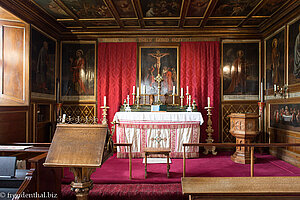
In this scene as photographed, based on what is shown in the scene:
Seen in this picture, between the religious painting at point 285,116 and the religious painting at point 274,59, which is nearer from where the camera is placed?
the religious painting at point 285,116

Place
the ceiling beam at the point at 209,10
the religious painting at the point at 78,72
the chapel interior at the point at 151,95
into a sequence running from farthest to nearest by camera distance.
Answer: the religious painting at the point at 78,72, the ceiling beam at the point at 209,10, the chapel interior at the point at 151,95

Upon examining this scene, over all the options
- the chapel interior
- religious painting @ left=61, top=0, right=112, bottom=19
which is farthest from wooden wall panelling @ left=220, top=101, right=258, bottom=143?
religious painting @ left=61, top=0, right=112, bottom=19

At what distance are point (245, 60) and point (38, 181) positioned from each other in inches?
313

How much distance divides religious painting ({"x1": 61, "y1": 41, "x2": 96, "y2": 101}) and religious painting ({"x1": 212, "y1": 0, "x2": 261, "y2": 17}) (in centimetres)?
485

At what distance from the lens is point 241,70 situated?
322 inches

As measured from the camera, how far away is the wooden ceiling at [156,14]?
20.3 feet

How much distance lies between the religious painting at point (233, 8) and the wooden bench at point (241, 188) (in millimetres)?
5198

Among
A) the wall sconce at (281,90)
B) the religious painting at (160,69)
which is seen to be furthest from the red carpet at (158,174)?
the religious painting at (160,69)

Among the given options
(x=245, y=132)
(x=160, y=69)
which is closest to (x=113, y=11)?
(x=160, y=69)

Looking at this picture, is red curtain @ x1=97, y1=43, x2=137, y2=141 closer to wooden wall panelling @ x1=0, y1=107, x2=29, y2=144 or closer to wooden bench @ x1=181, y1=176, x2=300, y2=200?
wooden wall panelling @ x1=0, y1=107, x2=29, y2=144

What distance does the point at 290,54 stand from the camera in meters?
6.26

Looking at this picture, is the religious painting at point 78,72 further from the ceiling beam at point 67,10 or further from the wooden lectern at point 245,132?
the wooden lectern at point 245,132

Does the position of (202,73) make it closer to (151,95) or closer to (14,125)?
(151,95)

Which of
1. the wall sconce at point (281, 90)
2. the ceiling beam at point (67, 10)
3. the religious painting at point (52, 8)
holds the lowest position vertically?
the wall sconce at point (281, 90)
